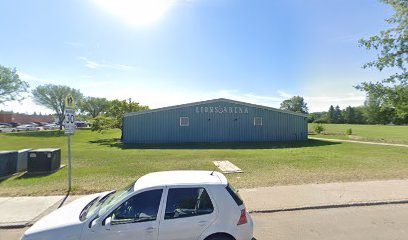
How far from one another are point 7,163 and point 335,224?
12004 millimetres

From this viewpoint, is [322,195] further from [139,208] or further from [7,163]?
Result: [7,163]

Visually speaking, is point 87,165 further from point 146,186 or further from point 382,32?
point 382,32

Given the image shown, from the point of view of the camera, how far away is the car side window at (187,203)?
3.78 m

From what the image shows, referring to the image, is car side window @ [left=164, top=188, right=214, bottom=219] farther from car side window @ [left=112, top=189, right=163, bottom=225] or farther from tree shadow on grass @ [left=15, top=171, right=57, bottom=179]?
tree shadow on grass @ [left=15, top=171, right=57, bottom=179]

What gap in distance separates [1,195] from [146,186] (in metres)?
6.77

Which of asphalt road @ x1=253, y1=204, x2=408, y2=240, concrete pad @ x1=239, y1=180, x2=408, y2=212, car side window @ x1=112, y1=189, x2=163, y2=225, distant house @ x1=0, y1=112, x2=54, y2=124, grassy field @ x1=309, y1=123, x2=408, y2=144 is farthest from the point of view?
distant house @ x1=0, y1=112, x2=54, y2=124

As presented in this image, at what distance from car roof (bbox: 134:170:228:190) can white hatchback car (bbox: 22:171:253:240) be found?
2cm

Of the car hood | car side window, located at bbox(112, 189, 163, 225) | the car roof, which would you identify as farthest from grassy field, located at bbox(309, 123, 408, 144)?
the car hood

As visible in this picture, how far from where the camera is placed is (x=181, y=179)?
4.18 metres

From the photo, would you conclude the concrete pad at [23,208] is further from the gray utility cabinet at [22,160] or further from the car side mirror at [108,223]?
the gray utility cabinet at [22,160]

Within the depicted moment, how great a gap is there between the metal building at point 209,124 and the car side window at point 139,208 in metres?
20.4

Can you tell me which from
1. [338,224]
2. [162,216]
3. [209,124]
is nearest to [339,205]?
[338,224]

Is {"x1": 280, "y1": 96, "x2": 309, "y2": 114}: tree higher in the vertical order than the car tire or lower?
higher

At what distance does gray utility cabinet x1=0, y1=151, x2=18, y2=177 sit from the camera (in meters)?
10.2
